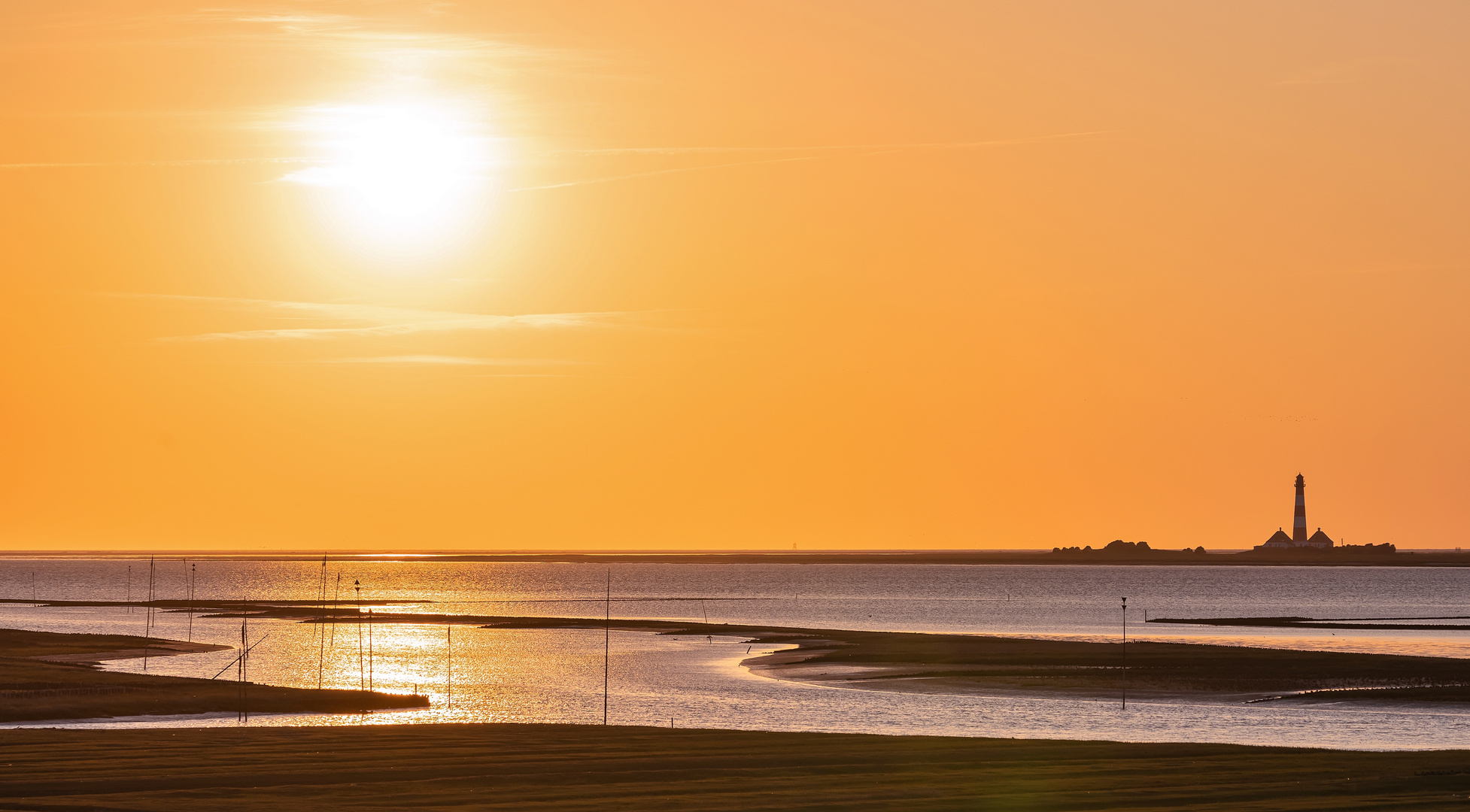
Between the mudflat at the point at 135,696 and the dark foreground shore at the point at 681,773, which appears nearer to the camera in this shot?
the dark foreground shore at the point at 681,773

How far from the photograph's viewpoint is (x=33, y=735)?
49781mm

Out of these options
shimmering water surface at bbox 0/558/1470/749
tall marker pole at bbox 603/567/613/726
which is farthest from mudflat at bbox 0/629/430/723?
tall marker pole at bbox 603/567/613/726

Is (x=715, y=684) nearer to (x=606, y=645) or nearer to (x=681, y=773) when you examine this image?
(x=606, y=645)

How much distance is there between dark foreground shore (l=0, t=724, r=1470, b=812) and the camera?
37.3m

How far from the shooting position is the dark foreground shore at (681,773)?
37.3 metres

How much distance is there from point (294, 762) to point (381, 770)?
9.58 ft

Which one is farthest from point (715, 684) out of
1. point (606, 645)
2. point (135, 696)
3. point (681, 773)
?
point (681, 773)

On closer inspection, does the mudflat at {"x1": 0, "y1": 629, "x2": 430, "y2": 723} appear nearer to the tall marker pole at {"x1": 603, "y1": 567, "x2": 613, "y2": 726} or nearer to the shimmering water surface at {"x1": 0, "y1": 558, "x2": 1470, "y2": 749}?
the shimmering water surface at {"x1": 0, "y1": 558, "x2": 1470, "y2": 749}

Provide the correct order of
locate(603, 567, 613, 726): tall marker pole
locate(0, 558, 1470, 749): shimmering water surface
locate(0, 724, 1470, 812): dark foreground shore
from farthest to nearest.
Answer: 1. locate(603, 567, 613, 726): tall marker pole
2. locate(0, 558, 1470, 749): shimmering water surface
3. locate(0, 724, 1470, 812): dark foreground shore

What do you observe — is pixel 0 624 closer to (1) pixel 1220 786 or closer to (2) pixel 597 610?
(2) pixel 597 610

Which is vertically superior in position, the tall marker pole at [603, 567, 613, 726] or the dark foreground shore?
the dark foreground shore

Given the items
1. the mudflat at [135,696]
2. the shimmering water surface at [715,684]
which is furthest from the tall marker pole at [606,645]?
the mudflat at [135,696]

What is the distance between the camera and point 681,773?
1672 inches

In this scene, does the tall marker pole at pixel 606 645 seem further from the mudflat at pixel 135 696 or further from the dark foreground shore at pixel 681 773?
the dark foreground shore at pixel 681 773
